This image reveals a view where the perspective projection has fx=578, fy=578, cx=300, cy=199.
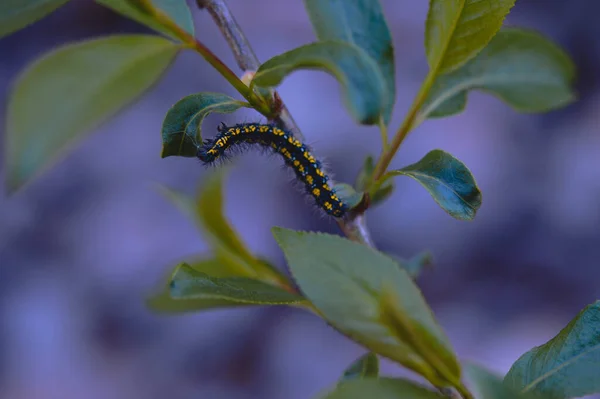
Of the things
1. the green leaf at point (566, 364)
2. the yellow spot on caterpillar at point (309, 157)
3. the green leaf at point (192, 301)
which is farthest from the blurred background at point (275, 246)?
the green leaf at point (566, 364)

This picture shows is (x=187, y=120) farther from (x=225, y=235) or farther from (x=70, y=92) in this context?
(x=225, y=235)

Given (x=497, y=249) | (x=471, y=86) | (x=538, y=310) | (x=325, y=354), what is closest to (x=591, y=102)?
(x=497, y=249)

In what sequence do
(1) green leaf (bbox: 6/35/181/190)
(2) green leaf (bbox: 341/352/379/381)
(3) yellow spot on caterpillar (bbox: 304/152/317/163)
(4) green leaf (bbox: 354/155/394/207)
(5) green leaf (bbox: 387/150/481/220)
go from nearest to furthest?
(1) green leaf (bbox: 6/35/181/190) → (5) green leaf (bbox: 387/150/481/220) → (2) green leaf (bbox: 341/352/379/381) → (4) green leaf (bbox: 354/155/394/207) → (3) yellow spot on caterpillar (bbox: 304/152/317/163)

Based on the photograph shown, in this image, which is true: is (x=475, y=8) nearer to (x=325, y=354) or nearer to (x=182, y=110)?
(x=182, y=110)

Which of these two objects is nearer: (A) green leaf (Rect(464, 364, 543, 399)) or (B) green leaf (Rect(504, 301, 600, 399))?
(A) green leaf (Rect(464, 364, 543, 399))

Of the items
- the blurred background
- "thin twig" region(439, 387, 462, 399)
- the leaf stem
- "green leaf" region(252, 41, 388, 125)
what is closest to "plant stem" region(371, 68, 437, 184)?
"green leaf" region(252, 41, 388, 125)

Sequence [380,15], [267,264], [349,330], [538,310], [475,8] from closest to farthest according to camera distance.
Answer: [349,330] < [475,8] < [380,15] < [267,264] < [538,310]

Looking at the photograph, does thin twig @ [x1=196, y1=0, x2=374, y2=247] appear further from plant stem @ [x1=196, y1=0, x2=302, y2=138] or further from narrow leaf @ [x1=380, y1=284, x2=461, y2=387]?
narrow leaf @ [x1=380, y1=284, x2=461, y2=387]

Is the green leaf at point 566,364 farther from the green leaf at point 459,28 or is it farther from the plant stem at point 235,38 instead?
the plant stem at point 235,38
